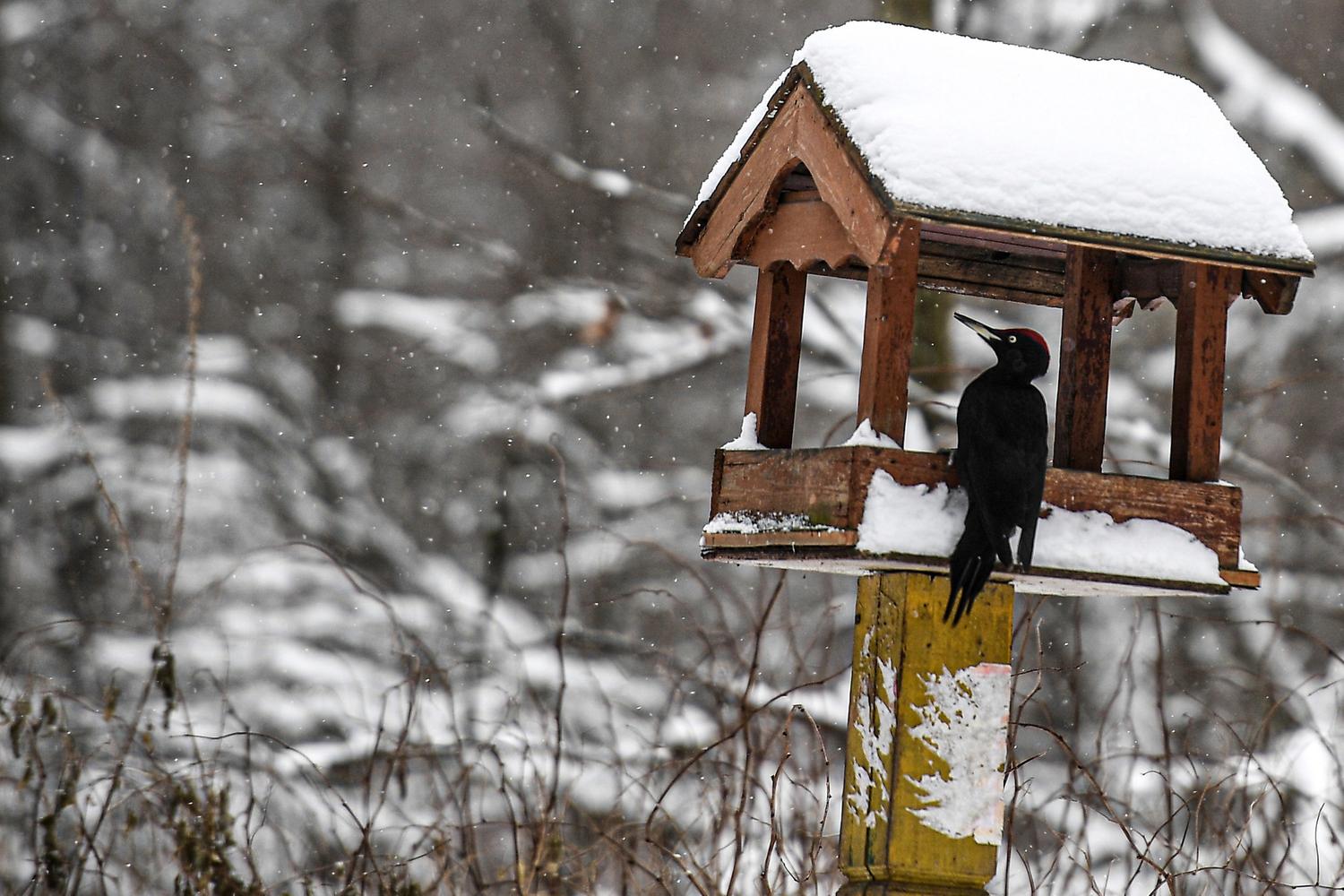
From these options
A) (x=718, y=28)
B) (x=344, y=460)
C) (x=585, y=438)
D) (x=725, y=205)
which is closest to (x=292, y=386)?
(x=344, y=460)

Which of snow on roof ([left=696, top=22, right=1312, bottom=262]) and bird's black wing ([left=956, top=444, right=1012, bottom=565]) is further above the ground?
snow on roof ([left=696, top=22, right=1312, bottom=262])

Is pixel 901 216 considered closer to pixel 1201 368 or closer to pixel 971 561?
pixel 971 561

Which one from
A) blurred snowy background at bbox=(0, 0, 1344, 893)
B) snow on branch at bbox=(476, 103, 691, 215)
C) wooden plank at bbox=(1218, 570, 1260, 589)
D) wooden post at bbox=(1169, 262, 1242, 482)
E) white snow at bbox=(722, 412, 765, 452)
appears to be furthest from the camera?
blurred snowy background at bbox=(0, 0, 1344, 893)

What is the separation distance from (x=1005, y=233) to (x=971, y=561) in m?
0.48

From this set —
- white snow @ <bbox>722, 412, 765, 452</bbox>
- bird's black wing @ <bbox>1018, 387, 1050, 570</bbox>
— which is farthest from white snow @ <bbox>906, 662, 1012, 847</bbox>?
white snow @ <bbox>722, 412, 765, 452</bbox>

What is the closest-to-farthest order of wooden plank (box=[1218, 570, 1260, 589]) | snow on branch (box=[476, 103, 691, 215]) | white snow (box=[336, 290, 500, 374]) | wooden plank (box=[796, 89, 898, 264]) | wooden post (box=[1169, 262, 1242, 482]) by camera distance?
wooden plank (box=[796, 89, 898, 264]) < wooden plank (box=[1218, 570, 1260, 589]) < wooden post (box=[1169, 262, 1242, 482]) < snow on branch (box=[476, 103, 691, 215]) < white snow (box=[336, 290, 500, 374])

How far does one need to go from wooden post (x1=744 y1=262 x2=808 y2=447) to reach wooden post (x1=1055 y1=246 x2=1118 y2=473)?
0.46 metres

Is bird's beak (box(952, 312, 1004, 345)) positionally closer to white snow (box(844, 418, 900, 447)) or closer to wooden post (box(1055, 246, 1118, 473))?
wooden post (box(1055, 246, 1118, 473))

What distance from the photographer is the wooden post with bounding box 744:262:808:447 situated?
8.08 ft

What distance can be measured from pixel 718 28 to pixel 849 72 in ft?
23.9

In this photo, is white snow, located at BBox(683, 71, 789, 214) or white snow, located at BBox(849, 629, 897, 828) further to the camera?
white snow, located at BBox(683, 71, 789, 214)

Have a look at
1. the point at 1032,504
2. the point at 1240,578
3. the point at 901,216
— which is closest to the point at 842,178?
the point at 901,216

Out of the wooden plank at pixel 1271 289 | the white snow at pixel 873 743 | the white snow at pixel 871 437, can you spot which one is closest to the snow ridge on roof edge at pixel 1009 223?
the wooden plank at pixel 1271 289

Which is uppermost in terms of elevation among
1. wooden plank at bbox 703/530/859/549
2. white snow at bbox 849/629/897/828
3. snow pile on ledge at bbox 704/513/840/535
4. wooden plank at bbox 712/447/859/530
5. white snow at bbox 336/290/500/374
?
white snow at bbox 336/290/500/374
